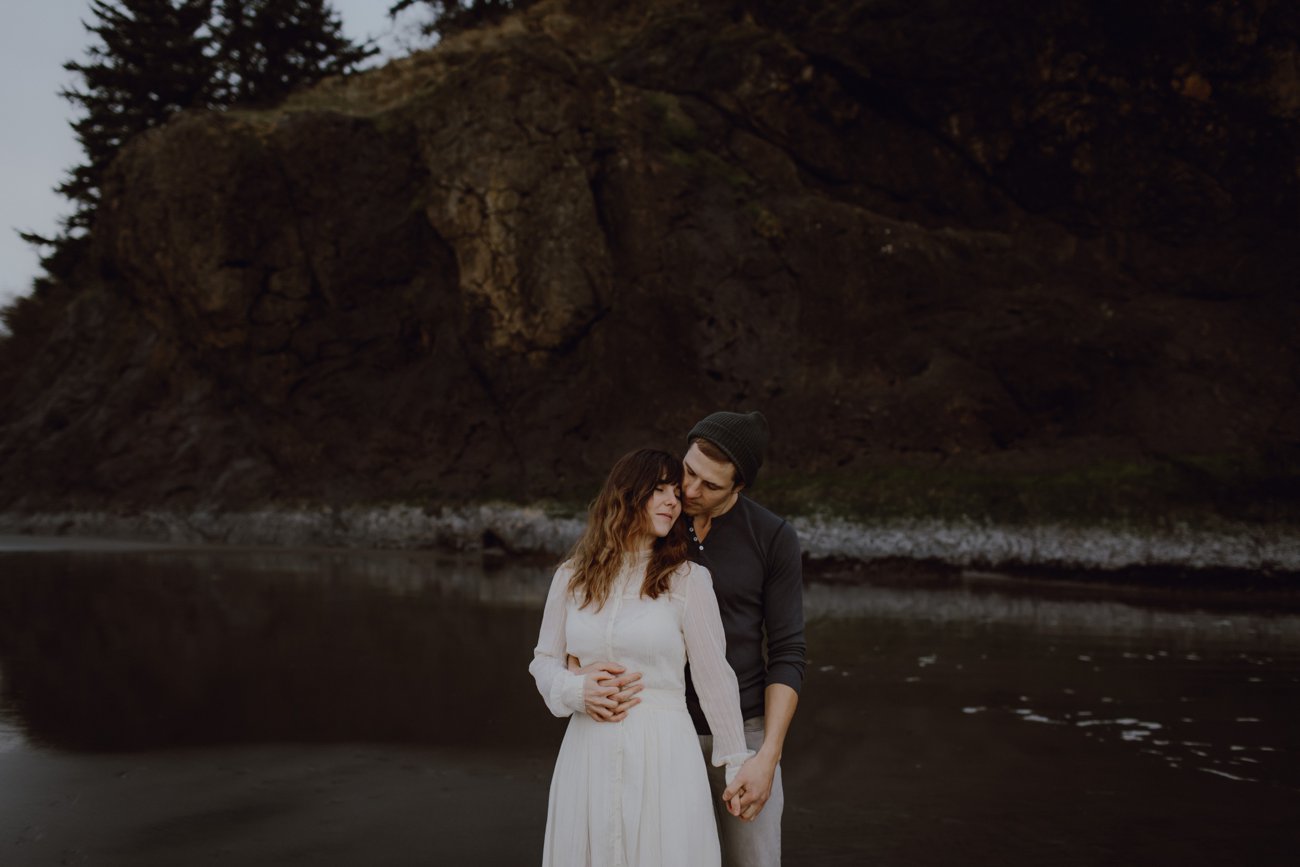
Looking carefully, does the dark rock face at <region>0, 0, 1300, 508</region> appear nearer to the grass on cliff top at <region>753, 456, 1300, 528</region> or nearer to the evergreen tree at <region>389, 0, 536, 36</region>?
the grass on cliff top at <region>753, 456, 1300, 528</region>

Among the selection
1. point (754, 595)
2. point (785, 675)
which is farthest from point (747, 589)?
point (785, 675)

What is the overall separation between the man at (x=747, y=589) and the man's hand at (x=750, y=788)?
0.30 feet

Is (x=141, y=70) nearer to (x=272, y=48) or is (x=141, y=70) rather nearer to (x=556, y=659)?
(x=272, y=48)

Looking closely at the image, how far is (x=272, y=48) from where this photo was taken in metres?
37.2

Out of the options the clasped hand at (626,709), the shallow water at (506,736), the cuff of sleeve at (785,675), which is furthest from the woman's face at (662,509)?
the shallow water at (506,736)

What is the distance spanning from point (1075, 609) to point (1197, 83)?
62.0 feet

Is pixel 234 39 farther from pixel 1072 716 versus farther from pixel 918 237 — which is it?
pixel 1072 716

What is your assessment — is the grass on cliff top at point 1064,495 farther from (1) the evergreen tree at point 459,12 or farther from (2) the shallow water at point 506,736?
(1) the evergreen tree at point 459,12

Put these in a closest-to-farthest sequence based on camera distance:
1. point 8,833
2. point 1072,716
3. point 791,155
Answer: point 8,833 < point 1072,716 < point 791,155

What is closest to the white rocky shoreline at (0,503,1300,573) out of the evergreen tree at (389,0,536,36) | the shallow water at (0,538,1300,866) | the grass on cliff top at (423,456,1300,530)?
the grass on cliff top at (423,456,1300,530)

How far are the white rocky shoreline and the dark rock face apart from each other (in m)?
0.92

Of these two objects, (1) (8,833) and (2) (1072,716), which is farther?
(2) (1072,716)

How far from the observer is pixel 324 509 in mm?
25766

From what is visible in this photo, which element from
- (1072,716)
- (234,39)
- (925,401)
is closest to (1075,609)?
(1072,716)
